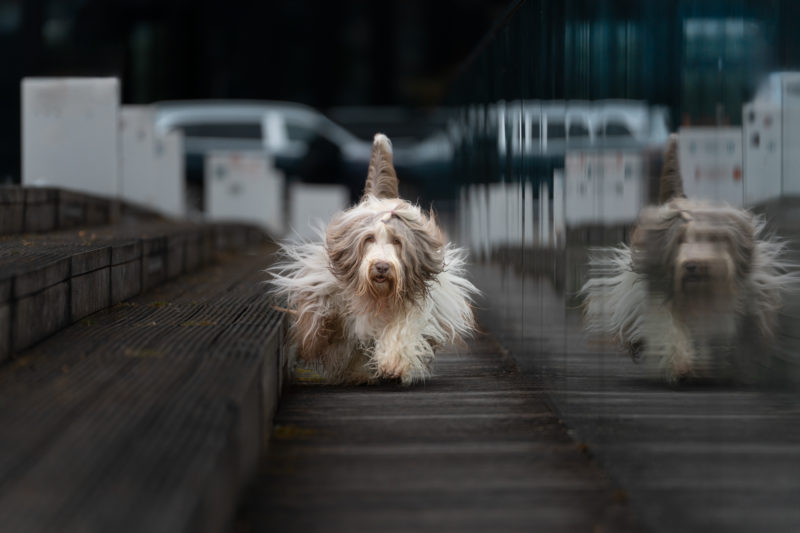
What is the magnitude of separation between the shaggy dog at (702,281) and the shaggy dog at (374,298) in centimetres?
213

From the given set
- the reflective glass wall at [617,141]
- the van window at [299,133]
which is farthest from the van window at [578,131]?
the van window at [299,133]

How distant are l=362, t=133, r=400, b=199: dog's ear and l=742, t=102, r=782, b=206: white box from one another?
336 centimetres

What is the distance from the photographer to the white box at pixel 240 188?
1655cm

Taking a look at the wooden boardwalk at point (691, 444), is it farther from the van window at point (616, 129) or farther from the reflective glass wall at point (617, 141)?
the van window at point (616, 129)

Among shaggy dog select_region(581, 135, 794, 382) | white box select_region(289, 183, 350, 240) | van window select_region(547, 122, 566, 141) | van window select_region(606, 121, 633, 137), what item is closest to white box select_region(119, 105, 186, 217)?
white box select_region(289, 183, 350, 240)

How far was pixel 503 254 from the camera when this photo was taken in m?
7.62

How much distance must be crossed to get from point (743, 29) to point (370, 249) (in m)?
2.99

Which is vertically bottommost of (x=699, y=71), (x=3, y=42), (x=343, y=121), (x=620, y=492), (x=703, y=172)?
(x=620, y=492)

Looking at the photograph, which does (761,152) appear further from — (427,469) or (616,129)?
(427,469)

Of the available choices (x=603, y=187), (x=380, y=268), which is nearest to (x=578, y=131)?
(x=603, y=187)

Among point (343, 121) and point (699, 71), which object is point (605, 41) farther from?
point (343, 121)

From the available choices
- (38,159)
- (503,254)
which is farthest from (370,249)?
(38,159)

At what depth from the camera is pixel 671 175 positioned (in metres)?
Result: 3.58

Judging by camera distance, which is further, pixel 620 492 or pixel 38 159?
pixel 38 159
